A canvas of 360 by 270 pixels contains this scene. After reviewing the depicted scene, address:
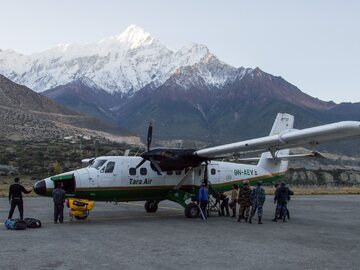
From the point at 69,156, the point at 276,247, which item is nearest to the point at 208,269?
the point at 276,247

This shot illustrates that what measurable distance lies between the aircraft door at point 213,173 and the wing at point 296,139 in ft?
7.76

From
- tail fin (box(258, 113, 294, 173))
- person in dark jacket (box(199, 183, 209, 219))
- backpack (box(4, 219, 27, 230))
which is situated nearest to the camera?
backpack (box(4, 219, 27, 230))

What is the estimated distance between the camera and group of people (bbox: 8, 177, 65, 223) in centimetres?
1920

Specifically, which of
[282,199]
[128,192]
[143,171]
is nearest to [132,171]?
[143,171]

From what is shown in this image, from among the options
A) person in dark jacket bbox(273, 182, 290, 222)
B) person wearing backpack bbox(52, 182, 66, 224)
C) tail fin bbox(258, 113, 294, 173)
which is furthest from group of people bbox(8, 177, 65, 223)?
tail fin bbox(258, 113, 294, 173)

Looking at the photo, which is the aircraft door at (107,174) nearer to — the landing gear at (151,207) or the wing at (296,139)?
the landing gear at (151,207)

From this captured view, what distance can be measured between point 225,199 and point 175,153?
11.8 ft

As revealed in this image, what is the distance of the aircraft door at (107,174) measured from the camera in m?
22.3

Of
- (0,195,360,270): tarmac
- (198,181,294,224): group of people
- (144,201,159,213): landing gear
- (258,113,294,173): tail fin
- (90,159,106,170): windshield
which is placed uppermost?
(258,113,294,173): tail fin

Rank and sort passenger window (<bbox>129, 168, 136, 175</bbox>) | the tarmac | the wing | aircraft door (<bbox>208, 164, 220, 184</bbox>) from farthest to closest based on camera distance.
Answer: aircraft door (<bbox>208, 164, 220, 184</bbox>), passenger window (<bbox>129, 168, 136, 175</bbox>), the wing, the tarmac

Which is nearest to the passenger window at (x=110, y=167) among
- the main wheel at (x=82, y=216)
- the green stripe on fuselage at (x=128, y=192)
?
the green stripe on fuselage at (x=128, y=192)

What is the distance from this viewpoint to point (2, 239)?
15164mm

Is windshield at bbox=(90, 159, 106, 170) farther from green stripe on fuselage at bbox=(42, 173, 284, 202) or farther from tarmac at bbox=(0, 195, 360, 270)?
tarmac at bbox=(0, 195, 360, 270)

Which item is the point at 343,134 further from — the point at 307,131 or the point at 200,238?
the point at 200,238
